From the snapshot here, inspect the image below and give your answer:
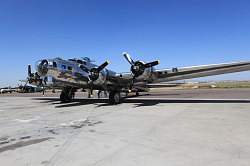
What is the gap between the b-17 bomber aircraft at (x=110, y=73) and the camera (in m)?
20.7

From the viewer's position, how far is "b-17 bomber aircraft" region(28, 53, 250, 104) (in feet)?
68.0

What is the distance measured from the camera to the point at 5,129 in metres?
10.9

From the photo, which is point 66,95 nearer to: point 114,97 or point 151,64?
point 114,97

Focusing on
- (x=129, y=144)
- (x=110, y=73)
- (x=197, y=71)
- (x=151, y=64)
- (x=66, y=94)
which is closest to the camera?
(x=129, y=144)

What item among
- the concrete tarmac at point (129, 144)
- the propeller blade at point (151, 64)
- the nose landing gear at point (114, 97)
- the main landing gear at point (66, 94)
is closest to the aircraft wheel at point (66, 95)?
the main landing gear at point (66, 94)

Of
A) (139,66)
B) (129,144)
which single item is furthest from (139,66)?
(129,144)

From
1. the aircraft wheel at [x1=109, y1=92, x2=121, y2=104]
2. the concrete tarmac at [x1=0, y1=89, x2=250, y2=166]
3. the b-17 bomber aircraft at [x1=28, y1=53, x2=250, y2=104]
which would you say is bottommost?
the concrete tarmac at [x1=0, y1=89, x2=250, y2=166]

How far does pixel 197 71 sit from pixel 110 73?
6.89m

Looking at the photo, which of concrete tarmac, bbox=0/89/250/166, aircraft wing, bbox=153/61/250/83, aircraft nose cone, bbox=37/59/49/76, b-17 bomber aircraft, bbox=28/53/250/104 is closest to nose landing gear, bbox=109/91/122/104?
b-17 bomber aircraft, bbox=28/53/250/104

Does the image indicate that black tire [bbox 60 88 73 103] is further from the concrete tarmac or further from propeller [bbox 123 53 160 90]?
the concrete tarmac

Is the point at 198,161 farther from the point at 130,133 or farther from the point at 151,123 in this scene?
the point at 151,123

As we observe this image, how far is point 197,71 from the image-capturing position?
72.8ft

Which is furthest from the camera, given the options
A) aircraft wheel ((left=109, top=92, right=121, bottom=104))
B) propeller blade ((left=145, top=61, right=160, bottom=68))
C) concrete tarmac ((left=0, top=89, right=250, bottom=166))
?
aircraft wheel ((left=109, top=92, right=121, bottom=104))

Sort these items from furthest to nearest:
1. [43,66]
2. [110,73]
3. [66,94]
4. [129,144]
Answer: [66,94]
[110,73]
[43,66]
[129,144]
